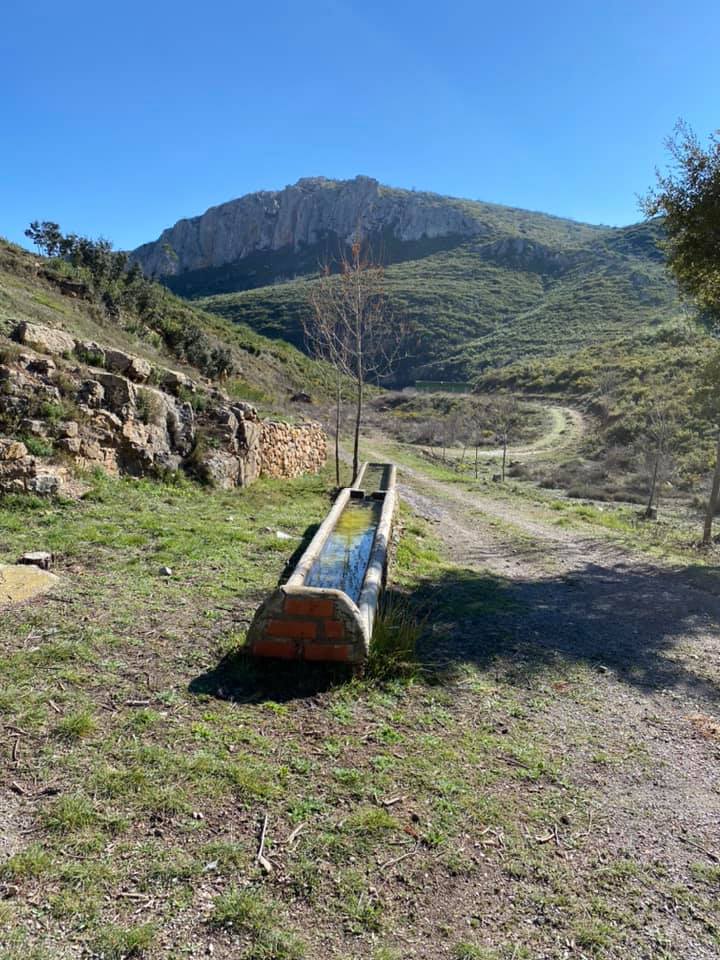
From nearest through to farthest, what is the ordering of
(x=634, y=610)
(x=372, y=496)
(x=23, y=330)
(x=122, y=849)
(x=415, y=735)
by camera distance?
(x=122, y=849) → (x=415, y=735) → (x=634, y=610) → (x=23, y=330) → (x=372, y=496)

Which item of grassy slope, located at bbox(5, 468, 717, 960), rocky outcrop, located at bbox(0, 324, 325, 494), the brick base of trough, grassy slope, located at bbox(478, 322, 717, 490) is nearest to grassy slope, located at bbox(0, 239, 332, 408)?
rocky outcrop, located at bbox(0, 324, 325, 494)

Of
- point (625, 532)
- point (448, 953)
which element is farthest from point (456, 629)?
point (625, 532)

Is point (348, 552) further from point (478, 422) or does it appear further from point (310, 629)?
point (478, 422)

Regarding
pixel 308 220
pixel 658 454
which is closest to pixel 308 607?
pixel 658 454

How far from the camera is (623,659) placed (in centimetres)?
496

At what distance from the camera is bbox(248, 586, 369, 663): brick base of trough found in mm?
→ 3838

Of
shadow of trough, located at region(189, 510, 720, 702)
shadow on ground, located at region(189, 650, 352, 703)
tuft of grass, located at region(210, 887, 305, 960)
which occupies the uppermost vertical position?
shadow on ground, located at region(189, 650, 352, 703)

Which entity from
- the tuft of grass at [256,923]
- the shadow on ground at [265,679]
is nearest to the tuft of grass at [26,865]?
the tuft of grass at [256,923]

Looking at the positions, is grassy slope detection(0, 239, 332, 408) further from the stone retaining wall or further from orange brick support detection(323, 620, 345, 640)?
orange brick support detection(323, 620, 345, 640)

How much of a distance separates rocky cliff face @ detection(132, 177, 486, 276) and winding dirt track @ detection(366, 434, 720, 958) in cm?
10170

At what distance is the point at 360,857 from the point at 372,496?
9334 mm

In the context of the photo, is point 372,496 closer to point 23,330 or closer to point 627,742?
point 23,330

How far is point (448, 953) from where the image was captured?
6.56ft

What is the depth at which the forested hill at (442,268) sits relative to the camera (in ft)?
194
